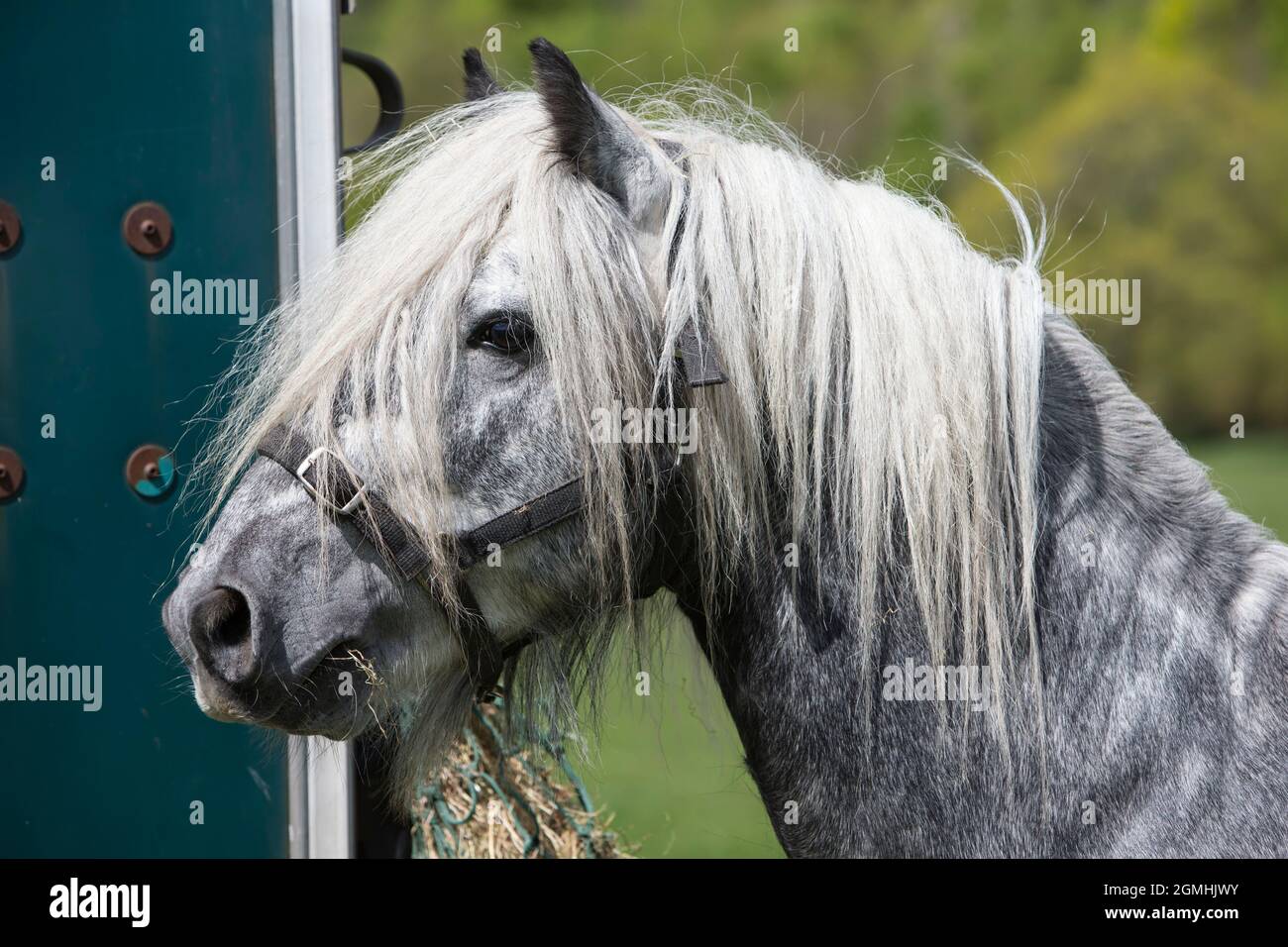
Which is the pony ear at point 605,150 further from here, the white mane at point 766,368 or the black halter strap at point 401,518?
the black halter strap at point 401,518

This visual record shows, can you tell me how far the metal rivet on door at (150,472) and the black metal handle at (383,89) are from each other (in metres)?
0.93

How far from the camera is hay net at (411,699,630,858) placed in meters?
3.40

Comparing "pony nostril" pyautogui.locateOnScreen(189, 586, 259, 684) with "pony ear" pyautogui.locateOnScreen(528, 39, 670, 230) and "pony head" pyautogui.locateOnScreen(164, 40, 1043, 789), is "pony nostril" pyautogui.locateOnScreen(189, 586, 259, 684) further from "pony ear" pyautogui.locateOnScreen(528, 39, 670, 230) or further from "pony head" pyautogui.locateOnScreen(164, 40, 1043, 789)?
"pony ear" pyautogui.locateOnScreen(528, 39, 670, 230)

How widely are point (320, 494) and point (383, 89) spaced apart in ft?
6.07

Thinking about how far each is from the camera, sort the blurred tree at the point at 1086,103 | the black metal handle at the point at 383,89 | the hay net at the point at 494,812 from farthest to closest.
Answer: the blurred tree at the point at 1086,103 < the hay net at the point at 494,812 < the black metal handle at the point at 383,89

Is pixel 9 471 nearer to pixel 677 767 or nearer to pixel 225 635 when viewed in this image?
pixel 225 635

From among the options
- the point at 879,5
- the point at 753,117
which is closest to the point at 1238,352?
the point at 879,5

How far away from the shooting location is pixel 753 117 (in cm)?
247

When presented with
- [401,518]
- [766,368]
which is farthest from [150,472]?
[766,368]

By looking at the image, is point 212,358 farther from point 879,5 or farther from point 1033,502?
point 879,5

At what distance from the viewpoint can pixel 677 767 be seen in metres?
9.52

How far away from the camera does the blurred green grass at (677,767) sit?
2.45 m

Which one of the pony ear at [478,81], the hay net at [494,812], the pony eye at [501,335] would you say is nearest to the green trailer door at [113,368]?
the hay net at [494,812]

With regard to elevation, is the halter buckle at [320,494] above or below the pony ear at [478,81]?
below
